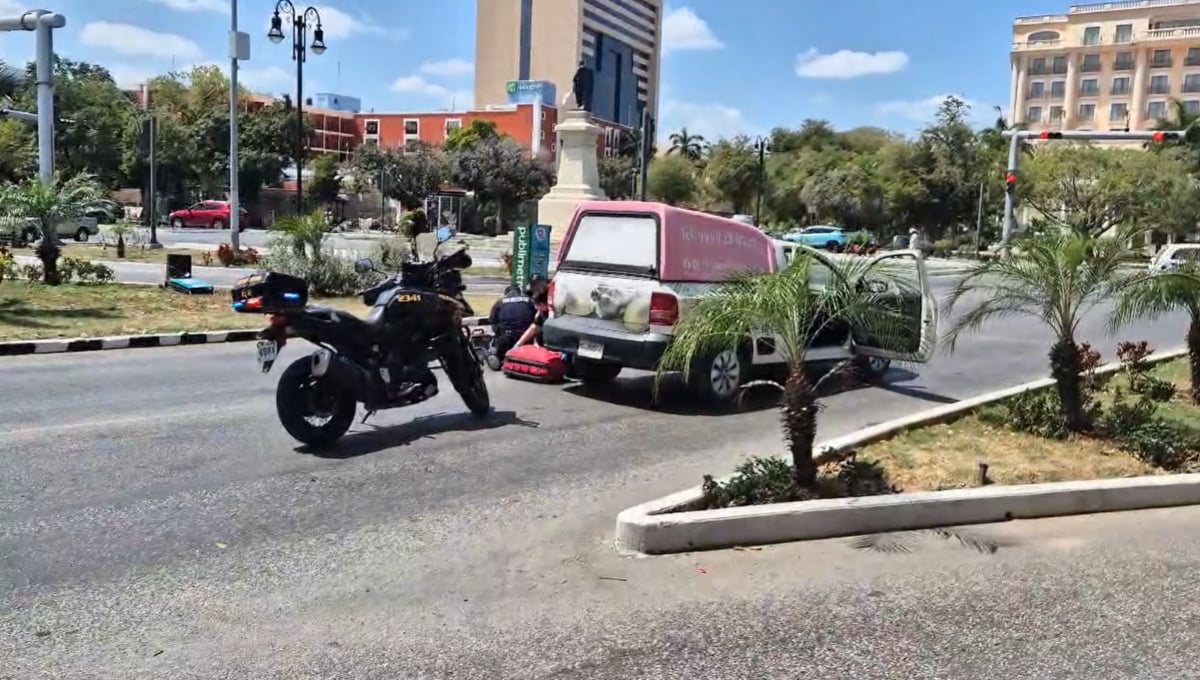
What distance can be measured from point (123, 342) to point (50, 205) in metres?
5.09

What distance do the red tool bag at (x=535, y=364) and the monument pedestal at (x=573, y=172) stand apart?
1600 centimetres

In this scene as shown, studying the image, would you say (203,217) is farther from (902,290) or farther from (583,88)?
(902,290)

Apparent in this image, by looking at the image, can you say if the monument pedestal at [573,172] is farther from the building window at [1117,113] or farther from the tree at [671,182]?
the building window at [1117,113]

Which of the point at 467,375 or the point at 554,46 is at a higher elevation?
the point at 554,46

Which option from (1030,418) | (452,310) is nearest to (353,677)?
(452,310)

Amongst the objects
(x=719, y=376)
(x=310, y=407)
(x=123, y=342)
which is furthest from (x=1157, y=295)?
(x=123, y=342)

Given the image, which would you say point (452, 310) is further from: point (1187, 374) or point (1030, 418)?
point (1187, 374)

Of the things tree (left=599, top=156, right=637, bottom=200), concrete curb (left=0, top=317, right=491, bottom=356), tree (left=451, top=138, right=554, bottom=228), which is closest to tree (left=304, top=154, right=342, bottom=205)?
tree (left=451, top=138, right=554, bottom=228)

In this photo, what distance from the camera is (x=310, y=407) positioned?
7.13 meters

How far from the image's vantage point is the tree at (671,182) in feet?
228

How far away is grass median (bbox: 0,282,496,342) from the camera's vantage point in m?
13.1

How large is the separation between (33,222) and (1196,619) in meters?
17.0

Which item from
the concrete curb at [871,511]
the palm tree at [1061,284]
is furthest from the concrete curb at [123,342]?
the concrete curb at [871,511]

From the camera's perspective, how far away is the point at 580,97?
3023cm
